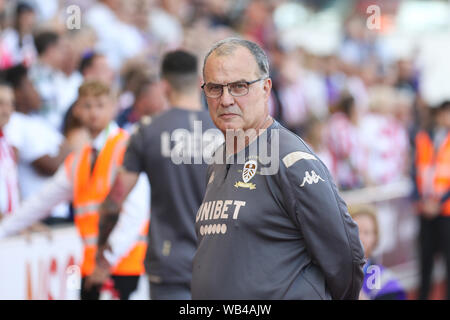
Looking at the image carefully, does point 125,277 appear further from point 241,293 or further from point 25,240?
point 241,293

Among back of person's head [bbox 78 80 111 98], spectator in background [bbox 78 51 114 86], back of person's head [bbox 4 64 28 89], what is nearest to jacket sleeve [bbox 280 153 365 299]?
back of person's head [bbox 78 80 111 98]

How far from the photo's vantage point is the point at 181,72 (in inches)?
205

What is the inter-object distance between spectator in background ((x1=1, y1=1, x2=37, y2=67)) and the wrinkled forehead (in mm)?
5975

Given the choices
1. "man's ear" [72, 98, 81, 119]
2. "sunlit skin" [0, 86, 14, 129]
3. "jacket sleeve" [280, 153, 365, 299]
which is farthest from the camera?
"sunlit skin" [0, 86, 14, 129]

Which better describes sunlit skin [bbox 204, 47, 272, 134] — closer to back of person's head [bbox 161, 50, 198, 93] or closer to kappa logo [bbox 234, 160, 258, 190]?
kappa logo [bbox 234, 160, 258, 190]

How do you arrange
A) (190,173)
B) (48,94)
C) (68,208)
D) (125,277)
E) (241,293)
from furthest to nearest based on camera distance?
(48,94) < (68,208) < (125,277) < (190,173) < (241,293)

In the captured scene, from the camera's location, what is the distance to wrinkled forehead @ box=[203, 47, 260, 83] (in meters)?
3.27

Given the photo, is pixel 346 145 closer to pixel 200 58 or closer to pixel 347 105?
pixel 347 105

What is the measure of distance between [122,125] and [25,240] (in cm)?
241

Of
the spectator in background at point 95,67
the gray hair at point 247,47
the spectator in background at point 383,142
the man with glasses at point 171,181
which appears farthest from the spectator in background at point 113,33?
the gray hair at point 247,47

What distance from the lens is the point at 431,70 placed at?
1900 cm

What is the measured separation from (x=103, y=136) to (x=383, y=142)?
7074 mm

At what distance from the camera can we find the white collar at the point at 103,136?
5629mm

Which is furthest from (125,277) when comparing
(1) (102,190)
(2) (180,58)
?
(2) (180,58)
